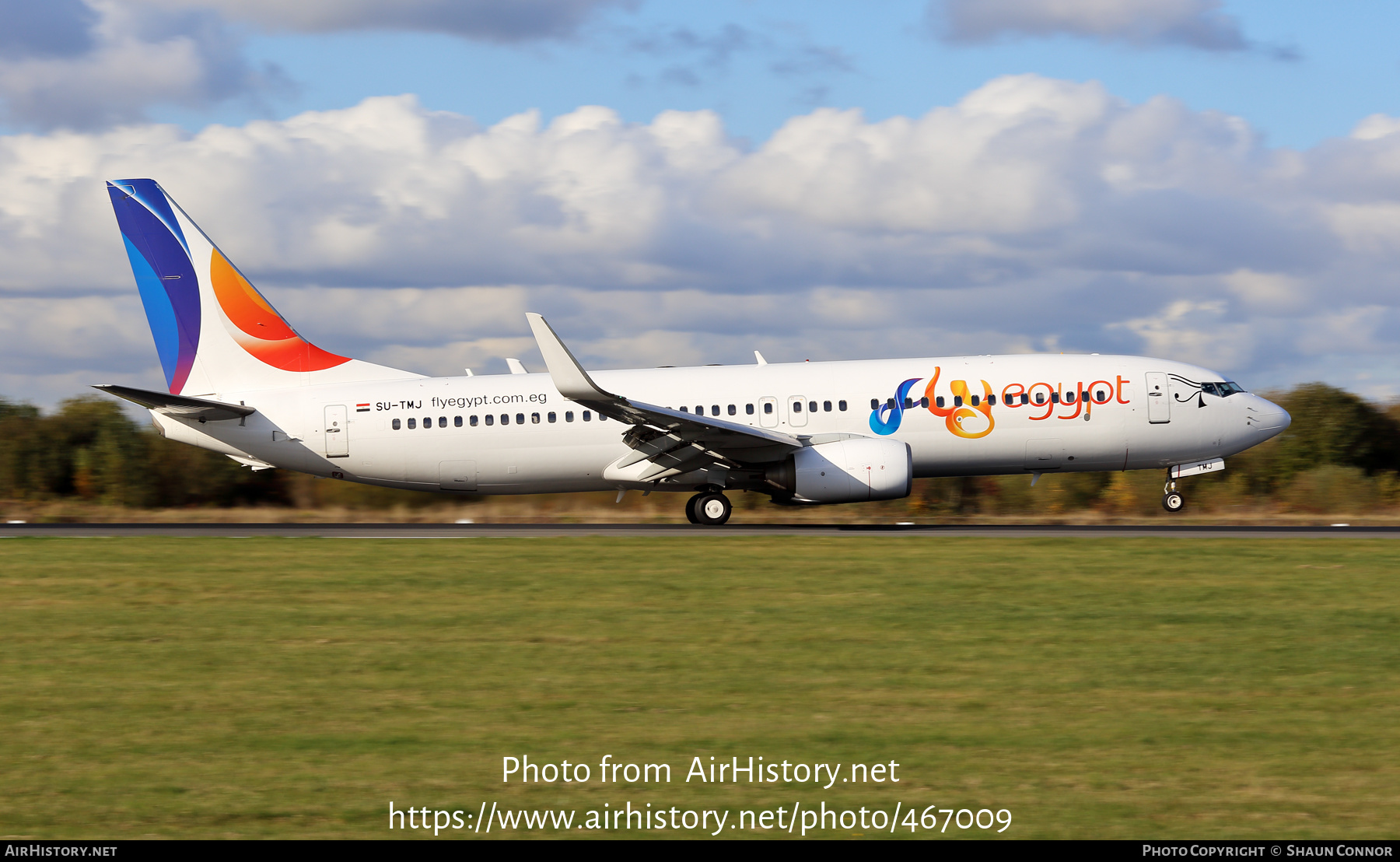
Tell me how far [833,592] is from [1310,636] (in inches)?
213

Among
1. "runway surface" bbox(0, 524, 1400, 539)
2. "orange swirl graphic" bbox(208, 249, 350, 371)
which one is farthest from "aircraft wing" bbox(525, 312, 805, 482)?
"orange swirl graphic" bbox(208, 249, 350, 371)

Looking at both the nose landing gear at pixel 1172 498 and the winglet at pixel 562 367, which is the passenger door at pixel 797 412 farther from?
the nose landing gear at pixel 1172 498

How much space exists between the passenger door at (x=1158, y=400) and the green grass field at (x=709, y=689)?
8.45m

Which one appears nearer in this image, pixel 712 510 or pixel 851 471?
pixel 851 471

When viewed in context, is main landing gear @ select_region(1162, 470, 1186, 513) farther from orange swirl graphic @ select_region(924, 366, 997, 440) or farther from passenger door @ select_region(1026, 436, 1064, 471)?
orange swirl graphic @ select_region(924, 366, 997, 440)

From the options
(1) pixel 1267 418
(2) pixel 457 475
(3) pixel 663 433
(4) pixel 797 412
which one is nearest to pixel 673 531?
(3) pixel 663 433

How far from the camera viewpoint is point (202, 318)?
94.0 ft

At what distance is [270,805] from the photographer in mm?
7383

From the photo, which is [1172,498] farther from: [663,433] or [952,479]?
[663,433]

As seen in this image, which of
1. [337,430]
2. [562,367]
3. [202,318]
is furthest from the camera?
[202,318]

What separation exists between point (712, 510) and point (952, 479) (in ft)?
35.6

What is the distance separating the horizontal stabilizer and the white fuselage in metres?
0.26

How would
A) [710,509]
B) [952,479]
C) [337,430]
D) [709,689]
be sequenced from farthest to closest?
[952,479] → [337,430] → [710,509] → [709,689]

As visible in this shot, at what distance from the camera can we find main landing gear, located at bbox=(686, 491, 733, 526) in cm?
2733
